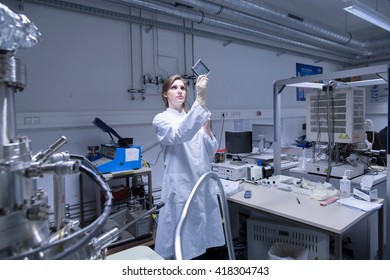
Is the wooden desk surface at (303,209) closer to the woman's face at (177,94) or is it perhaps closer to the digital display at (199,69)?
the woman's face at (177,94)

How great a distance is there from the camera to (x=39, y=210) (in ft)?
1.85

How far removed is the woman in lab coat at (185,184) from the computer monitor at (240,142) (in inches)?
47.4

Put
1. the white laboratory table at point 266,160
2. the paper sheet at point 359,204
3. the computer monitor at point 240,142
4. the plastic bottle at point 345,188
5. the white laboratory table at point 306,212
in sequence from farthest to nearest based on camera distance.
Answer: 1. the computer monitor at point 240,142
2. the white laboratory table at point 266,160
3. the plastic bottle at point 345,188
4. the paper sheet at point 359,204
5. the white laboratory table at point 306,212

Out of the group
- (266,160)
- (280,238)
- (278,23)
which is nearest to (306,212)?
(280,238)

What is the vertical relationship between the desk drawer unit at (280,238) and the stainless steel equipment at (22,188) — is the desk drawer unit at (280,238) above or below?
below

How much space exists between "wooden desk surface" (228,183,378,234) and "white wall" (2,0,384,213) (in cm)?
163

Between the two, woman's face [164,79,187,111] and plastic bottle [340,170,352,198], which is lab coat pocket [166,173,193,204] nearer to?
woman's face [164,79,187,111]

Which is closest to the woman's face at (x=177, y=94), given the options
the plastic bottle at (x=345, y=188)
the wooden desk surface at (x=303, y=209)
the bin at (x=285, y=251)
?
the wooden desk surface at (x=303, y=209)

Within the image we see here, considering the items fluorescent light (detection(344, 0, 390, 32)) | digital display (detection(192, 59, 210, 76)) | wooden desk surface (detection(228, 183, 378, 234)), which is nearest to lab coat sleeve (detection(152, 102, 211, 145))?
digital display (detection(192, 59, 210, 76))

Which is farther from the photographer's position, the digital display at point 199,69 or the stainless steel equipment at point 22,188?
the digital display at point 199,69

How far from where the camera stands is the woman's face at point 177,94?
6.23 ft

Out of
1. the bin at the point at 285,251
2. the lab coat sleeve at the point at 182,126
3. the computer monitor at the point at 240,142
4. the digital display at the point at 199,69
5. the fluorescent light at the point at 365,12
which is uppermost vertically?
the fluorescent light at the point at 365,12

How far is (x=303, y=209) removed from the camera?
Answer: 1773 mm

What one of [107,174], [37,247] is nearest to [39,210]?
[37,247]
